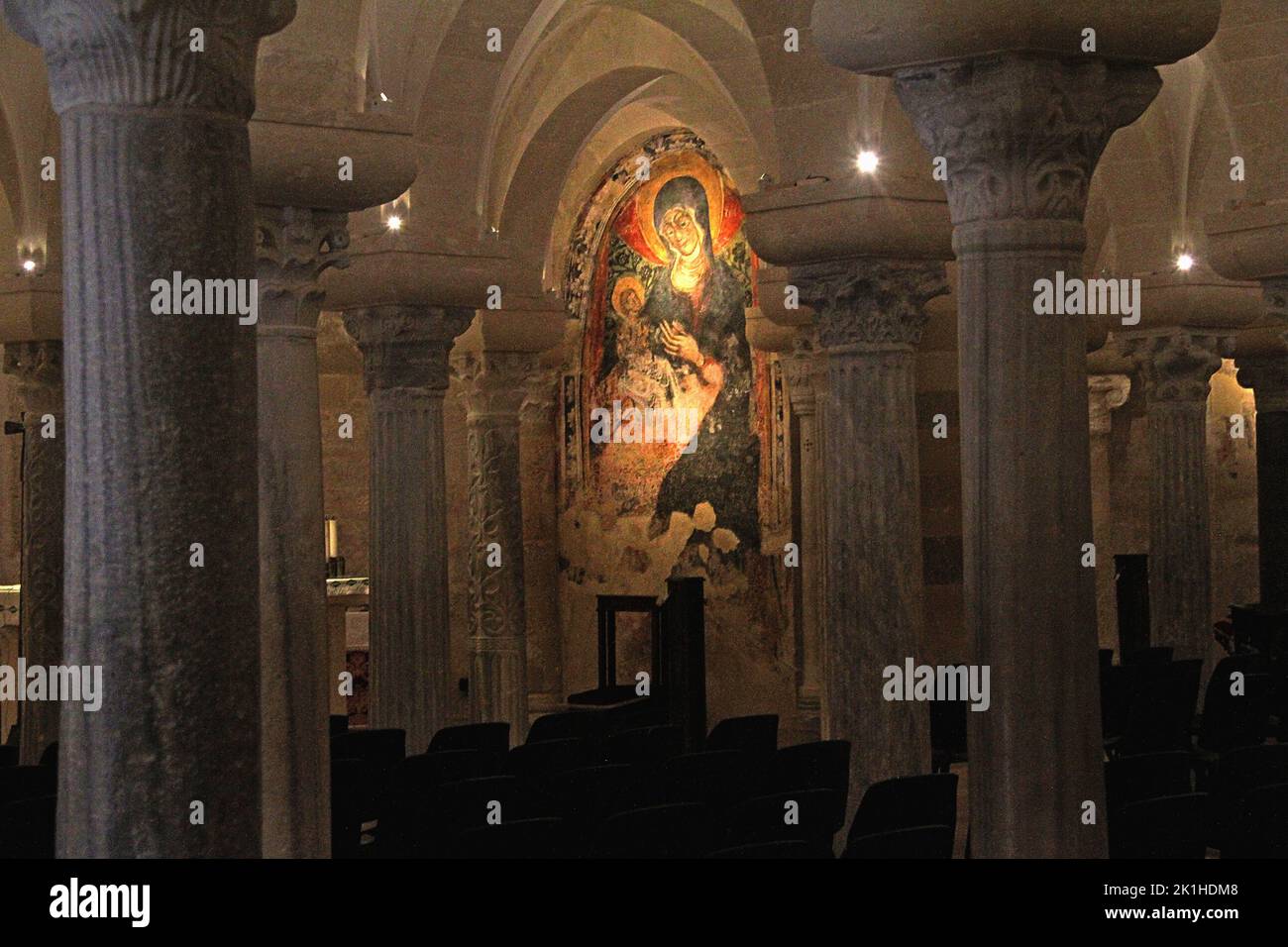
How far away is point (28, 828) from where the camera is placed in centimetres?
625

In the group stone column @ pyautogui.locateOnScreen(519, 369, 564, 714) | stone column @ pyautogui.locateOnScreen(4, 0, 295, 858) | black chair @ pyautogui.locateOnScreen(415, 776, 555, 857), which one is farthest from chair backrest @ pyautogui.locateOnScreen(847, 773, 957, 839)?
stone column @ pyautogui.locateOnScreen(519, 369, 564, 714)

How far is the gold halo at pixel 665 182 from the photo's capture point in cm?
1711

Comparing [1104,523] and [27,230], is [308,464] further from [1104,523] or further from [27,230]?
[1104,523]

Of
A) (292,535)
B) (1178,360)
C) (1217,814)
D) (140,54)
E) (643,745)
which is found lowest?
(1217,814)

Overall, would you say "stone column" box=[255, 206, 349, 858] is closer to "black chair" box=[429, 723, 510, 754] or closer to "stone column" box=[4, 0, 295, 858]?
"black chair" box=[429, 723, 510, 754]

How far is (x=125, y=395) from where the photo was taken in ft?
11.5

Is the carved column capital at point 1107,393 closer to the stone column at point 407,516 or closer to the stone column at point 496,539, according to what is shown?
the stone column at point 496,539

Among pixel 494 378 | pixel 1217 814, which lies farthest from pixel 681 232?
pixel 1217 814

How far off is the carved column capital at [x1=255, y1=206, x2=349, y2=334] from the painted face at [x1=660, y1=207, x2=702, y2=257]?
10.4 m

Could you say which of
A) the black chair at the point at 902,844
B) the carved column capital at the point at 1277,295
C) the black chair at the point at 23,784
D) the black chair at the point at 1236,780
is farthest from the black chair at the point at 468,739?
the carved column capital at the point at 1277,295

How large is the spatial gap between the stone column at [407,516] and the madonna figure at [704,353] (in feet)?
22.4

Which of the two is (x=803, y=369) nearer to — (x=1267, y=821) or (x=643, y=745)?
(x=643, y=745)

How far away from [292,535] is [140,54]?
3.58 meters
